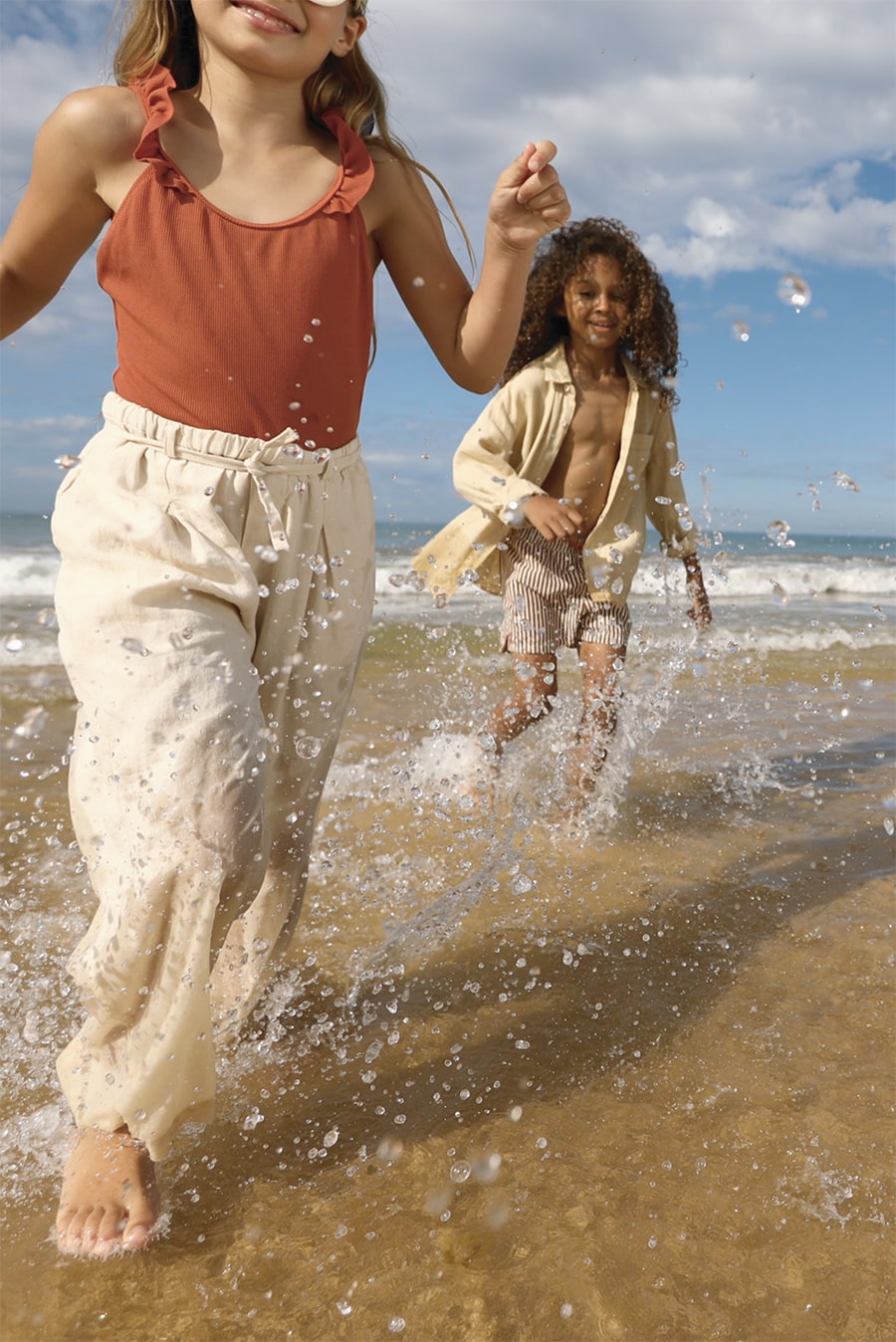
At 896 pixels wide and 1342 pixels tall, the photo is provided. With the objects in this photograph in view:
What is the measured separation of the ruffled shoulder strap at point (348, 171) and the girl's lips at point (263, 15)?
19 cm

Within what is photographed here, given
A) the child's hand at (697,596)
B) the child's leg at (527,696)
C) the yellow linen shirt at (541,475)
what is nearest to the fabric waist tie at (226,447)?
the yellow linen shirt at (541,475)

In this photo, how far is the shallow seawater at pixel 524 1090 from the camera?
146cm

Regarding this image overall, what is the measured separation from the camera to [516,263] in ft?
6.33

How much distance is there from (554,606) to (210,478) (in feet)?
6.97

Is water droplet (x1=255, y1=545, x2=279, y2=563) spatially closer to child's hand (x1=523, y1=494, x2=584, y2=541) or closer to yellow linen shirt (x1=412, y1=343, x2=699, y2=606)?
child's hand (x1=523, y1=494, x2=584, y2=541)

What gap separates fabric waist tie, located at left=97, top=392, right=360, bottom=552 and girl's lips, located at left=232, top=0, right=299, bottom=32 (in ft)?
2.05

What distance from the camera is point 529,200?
1850 millimetres

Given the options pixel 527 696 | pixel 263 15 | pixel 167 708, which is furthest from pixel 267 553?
pixel 527 696

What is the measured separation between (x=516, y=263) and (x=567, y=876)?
171 centimetres

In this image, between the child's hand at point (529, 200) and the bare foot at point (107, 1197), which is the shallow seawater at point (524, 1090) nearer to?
the bare foot at point (107, 1197)

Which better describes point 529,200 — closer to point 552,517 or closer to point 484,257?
point 484,257

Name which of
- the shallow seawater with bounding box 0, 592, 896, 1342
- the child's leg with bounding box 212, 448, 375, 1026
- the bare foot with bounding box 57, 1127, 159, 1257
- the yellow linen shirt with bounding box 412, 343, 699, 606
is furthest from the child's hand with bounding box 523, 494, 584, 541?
the bare foot with bounding box 57, 1127, 159, 1257

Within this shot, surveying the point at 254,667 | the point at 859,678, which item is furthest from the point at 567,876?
the point at 859,678

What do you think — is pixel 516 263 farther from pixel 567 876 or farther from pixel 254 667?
pixel 567 876
